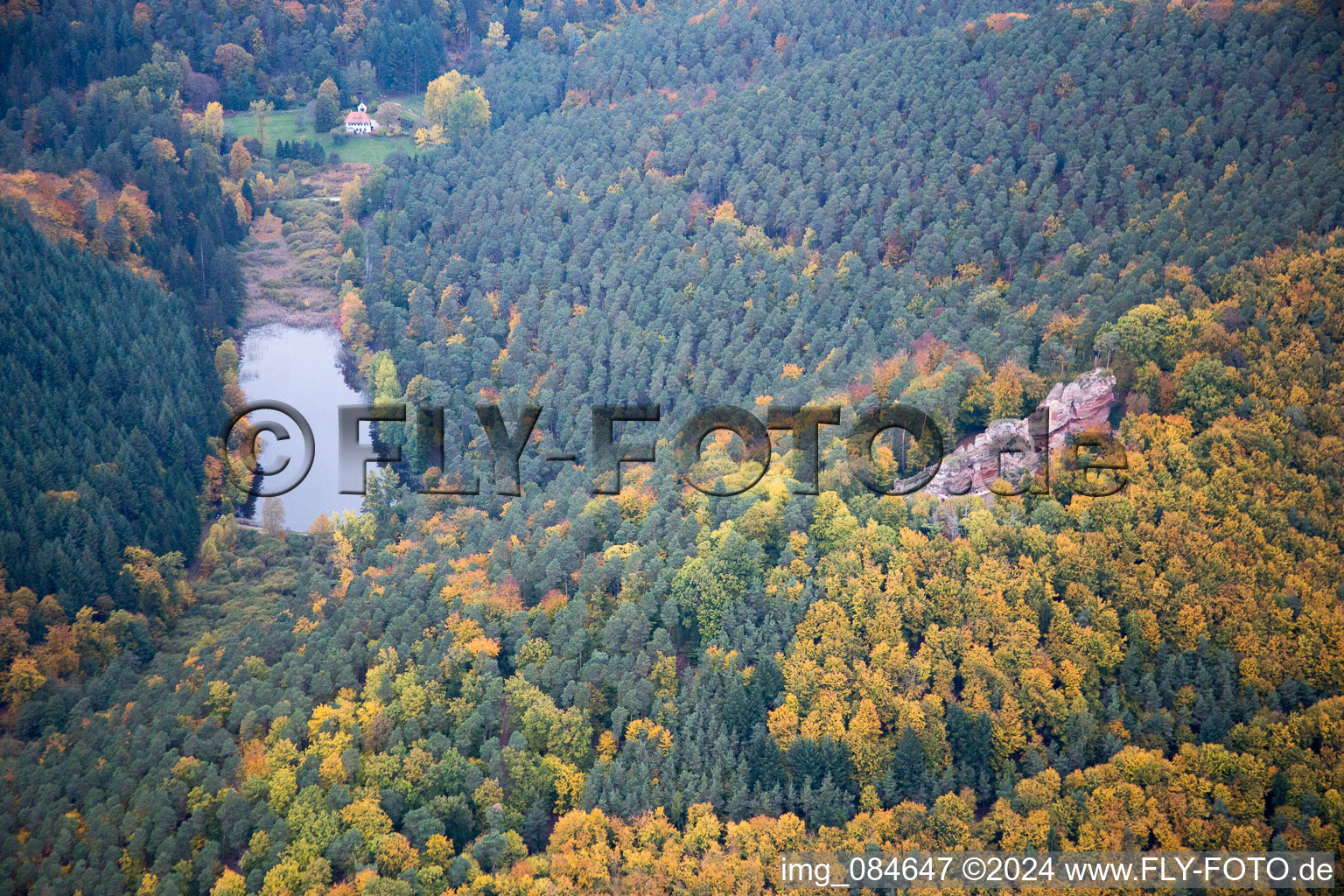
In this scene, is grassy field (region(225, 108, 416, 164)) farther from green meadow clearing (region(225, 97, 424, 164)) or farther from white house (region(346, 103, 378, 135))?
white house (region(346, 103, 378, 135))

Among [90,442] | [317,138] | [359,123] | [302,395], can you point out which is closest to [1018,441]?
[302,395]

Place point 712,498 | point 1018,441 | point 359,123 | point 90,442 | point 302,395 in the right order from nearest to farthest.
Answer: point 1018,441, point 712,498, point 90,442, point 302,395, point 359,123

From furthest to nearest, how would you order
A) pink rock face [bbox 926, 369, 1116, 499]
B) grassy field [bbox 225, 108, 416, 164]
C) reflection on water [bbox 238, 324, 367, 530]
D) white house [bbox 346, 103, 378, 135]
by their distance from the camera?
1. white house [bbox 346, 103, 378, 135]
2. grassy field [bbox 225, 108, 416, 164]
3. reflection on water [bbox 238, 324, 367, 530]
4. pink rock face [bbox 926, 369, 1116, 499]

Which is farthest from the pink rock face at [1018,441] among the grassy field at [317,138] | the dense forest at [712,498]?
the grassy field at [317,138]

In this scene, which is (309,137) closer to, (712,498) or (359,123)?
(359,123)

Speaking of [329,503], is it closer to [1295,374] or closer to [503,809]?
[503,809]

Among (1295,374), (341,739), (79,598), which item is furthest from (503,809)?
(1295,374)

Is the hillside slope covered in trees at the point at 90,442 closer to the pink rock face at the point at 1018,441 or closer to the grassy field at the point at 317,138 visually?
the grassy field at the point at 317,138

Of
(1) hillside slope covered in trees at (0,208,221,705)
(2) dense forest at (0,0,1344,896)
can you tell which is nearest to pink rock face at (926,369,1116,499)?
(2) dense forest at (0,0,1344,896)
